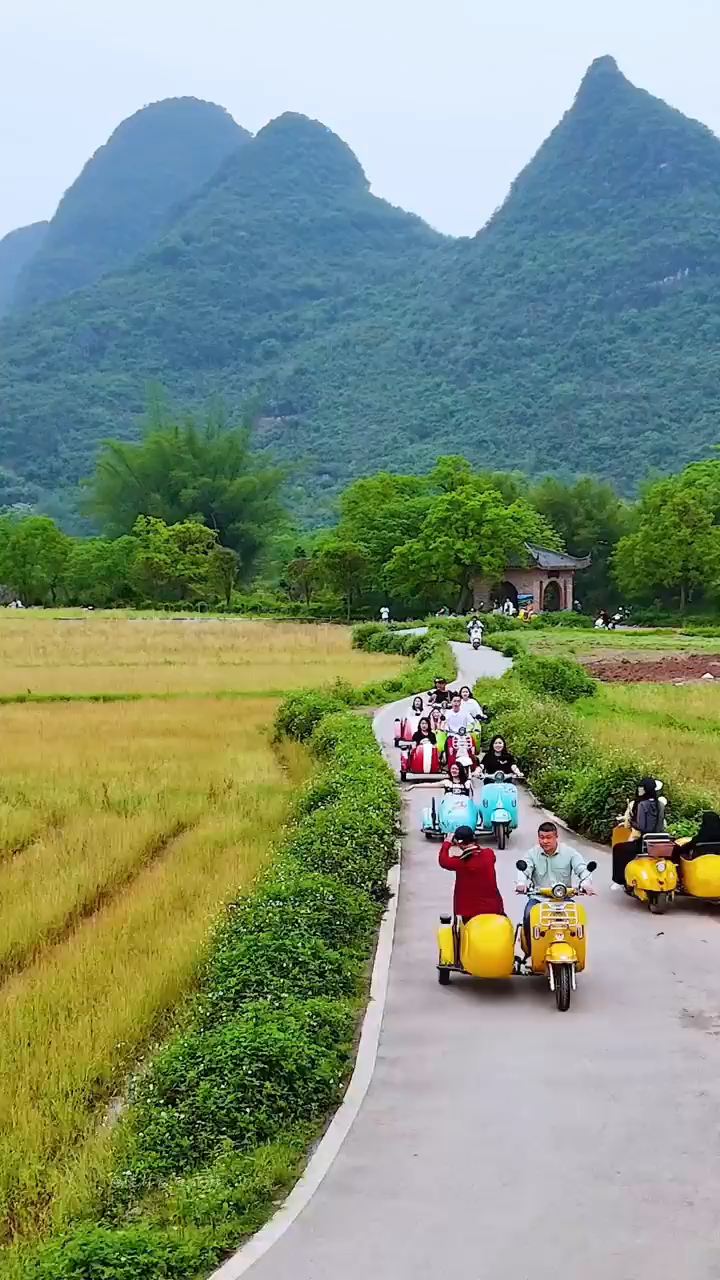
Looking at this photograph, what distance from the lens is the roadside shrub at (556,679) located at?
27592mm

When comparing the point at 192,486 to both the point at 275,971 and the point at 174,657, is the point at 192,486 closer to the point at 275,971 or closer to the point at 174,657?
the point at 174,657

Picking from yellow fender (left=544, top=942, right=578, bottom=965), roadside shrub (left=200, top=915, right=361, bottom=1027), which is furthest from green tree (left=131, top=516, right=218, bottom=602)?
yellow fender (left=544, top=942, right=578, bottom=965)

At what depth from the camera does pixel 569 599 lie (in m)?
68.6

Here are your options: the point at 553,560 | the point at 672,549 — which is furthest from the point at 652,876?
the point at 553,560

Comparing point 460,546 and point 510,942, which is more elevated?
point 460,546

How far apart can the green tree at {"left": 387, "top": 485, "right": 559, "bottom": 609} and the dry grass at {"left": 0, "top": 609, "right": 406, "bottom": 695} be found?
794 cm

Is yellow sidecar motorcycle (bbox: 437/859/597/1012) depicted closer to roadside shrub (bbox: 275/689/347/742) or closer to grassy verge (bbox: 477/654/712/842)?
grassy verge (bbox: 477/654/712/842)

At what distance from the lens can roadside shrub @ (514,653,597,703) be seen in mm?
27592

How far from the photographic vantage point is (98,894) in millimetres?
11367

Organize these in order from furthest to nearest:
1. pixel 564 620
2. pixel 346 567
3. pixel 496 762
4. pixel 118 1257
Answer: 1. pixel 346 567
2. pixel 564 620
3. pixel 496 762
4. pixel 118 1257

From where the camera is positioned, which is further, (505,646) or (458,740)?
(505,646)

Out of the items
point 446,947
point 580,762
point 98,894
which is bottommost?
point 98,894

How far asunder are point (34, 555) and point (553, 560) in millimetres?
32483

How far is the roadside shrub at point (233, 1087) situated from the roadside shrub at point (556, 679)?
2032 cm
